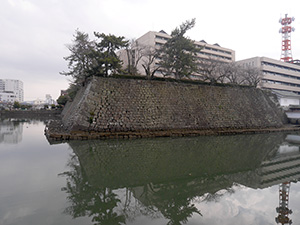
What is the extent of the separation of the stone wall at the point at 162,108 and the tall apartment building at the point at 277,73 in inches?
1020

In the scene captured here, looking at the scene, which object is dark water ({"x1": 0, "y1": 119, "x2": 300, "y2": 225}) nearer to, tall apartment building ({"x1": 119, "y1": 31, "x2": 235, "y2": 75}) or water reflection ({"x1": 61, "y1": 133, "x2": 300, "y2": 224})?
water reflection ({"x1": 61, "y1": 133, "x2": 300, "y2": 224})

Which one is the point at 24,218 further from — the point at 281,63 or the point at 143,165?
the point at 281,63

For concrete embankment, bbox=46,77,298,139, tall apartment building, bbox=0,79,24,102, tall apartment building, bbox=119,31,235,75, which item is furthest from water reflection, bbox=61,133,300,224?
tall apartment building, bbox=0,79,24,102

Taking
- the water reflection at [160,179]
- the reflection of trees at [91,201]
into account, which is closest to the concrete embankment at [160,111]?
the water reflection at [160,179]

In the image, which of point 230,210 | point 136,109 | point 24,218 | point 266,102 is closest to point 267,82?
point 266,102

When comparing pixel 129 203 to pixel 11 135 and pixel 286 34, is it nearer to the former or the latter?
pixel 11 135

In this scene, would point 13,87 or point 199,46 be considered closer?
point 199,46

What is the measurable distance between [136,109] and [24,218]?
1136 centimetres

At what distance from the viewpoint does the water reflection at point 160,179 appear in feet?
11.6

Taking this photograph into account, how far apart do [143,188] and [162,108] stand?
1086 cm

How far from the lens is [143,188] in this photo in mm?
4531

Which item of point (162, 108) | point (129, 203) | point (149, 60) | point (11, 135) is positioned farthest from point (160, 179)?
point (149, 60)

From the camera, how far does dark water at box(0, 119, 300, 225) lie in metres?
3.34

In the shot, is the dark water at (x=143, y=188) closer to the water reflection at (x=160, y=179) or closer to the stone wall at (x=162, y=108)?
the water reflection at (x=160, y=179)
